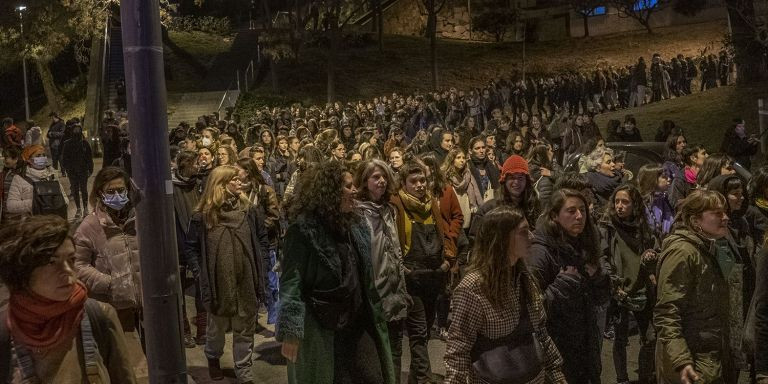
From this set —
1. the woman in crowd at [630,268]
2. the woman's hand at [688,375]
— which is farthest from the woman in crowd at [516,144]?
the woman's hand at [688,375]

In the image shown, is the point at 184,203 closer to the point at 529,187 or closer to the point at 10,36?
the point at 529,187

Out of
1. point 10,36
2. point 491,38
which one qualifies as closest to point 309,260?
point 10,36

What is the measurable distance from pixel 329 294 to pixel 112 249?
1.69 metres

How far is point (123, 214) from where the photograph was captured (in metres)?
5.97

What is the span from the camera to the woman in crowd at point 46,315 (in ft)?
11.0

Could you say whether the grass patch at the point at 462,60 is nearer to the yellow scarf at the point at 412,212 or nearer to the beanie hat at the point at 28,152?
the beanie hat at the point at 28,152

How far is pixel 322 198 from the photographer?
5.31 m

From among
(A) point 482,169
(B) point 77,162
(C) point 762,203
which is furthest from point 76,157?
(C) point 762,203

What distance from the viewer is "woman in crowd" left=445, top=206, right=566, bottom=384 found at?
439 cm

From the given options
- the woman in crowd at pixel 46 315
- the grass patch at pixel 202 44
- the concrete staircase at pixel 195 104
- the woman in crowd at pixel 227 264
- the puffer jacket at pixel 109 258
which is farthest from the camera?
the grass patch at pixel 202 44

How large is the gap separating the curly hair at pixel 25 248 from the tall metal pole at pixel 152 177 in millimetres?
1318

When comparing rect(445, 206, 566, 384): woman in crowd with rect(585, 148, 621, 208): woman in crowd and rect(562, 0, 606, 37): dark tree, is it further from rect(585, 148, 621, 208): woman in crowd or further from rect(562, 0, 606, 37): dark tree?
rect(562, 0, 606, 37): dark tree

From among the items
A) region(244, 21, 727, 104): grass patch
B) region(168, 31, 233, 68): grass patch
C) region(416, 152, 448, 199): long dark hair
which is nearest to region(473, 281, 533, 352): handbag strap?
region(416, 152, 448, 199): long dark hair

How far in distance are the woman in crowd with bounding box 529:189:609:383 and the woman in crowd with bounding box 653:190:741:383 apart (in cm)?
42
